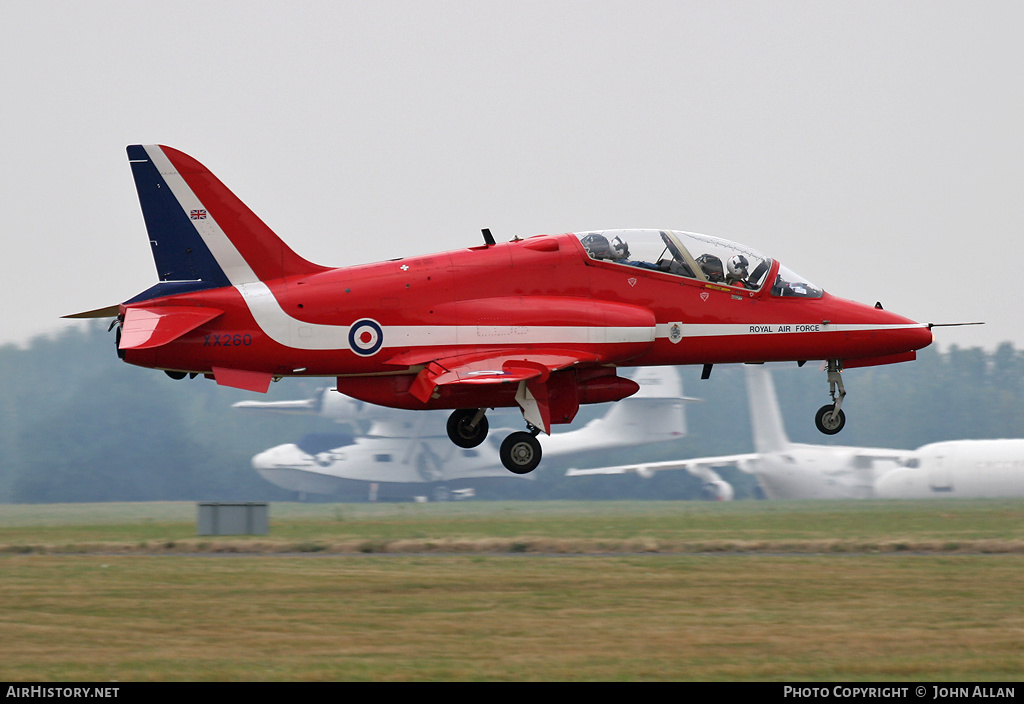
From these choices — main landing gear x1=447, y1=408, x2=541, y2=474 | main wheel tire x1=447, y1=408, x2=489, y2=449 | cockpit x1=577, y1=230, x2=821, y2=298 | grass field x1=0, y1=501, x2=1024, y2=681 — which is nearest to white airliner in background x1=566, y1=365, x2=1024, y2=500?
grass field x1=0, y1=501, x2=1024, y2=681

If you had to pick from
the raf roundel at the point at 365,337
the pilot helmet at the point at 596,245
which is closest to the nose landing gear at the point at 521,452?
the raf roundel at the point at 365,337

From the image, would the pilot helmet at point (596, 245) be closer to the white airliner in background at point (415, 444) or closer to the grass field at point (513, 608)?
the grass field at point (513, 608)

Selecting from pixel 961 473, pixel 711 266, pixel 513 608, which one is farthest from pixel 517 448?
pixel 961 473

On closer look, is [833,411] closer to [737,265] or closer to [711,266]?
[737,265]

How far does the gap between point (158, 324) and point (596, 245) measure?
8.20m

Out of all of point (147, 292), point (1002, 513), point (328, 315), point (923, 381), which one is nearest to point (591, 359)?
point (328, 315)

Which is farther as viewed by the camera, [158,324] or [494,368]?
[494,368]

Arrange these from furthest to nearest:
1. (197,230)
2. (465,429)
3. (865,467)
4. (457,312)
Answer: (865,467)
(465,429)
(197,230)
(457,312)

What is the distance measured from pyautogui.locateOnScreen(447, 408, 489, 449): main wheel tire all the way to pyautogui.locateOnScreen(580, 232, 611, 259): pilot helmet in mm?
4088

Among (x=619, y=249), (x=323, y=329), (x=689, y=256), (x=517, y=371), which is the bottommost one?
(x=517, y=371)

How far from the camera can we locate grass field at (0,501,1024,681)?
16.1m

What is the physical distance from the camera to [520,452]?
22781 millimetres

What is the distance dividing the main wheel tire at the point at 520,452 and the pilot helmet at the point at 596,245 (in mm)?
3657
